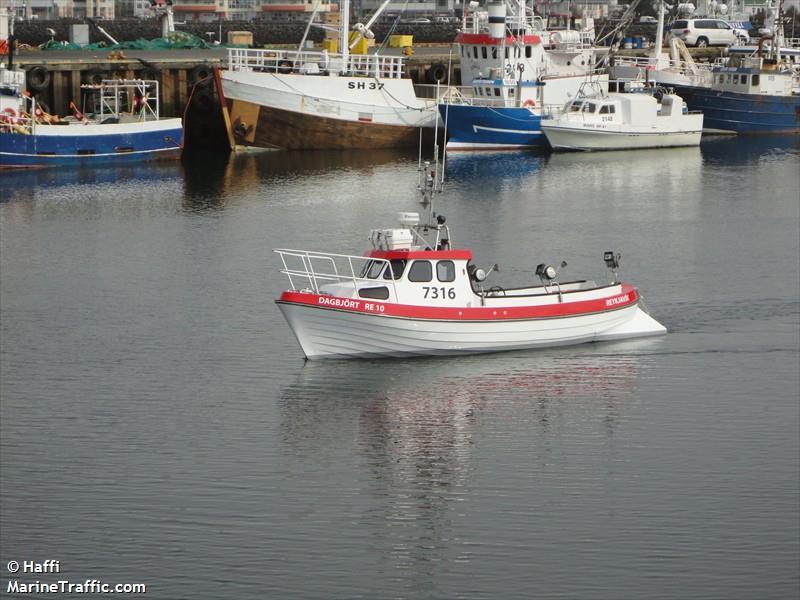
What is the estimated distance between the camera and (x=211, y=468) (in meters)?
27.9

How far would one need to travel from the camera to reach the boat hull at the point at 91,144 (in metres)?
62.4

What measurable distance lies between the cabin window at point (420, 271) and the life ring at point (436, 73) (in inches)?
1840

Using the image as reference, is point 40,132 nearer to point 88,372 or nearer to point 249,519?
point 88,372

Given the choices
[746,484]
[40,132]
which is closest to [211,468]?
[746,484]

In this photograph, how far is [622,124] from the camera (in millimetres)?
70938

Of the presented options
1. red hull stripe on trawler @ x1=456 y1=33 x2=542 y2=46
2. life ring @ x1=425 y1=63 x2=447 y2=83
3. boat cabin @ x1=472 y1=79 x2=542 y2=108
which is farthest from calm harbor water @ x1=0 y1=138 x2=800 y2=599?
life ring @ x1=425 y1=63 x2=447 y2=83

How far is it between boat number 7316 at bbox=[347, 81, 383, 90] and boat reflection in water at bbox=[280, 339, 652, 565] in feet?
114

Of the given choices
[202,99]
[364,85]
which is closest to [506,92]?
[364,85]

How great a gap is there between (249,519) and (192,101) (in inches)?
1822

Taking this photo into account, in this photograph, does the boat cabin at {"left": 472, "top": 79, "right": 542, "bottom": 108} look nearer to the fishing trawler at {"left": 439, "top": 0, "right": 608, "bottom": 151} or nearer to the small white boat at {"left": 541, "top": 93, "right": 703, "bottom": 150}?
the fishing trawler at {"left": 439, "top": 0, "right": 608, "bottom": 151}

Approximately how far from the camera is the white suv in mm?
97750

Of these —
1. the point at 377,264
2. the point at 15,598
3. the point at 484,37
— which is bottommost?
the point at 15,598

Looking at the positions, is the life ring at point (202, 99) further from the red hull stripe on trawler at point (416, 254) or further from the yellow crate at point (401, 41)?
the red hull stripe on trawler at point (416, 254)

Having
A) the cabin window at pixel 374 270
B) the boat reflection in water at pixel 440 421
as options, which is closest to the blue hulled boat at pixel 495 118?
the boat reflection in water at pixel 440 421
